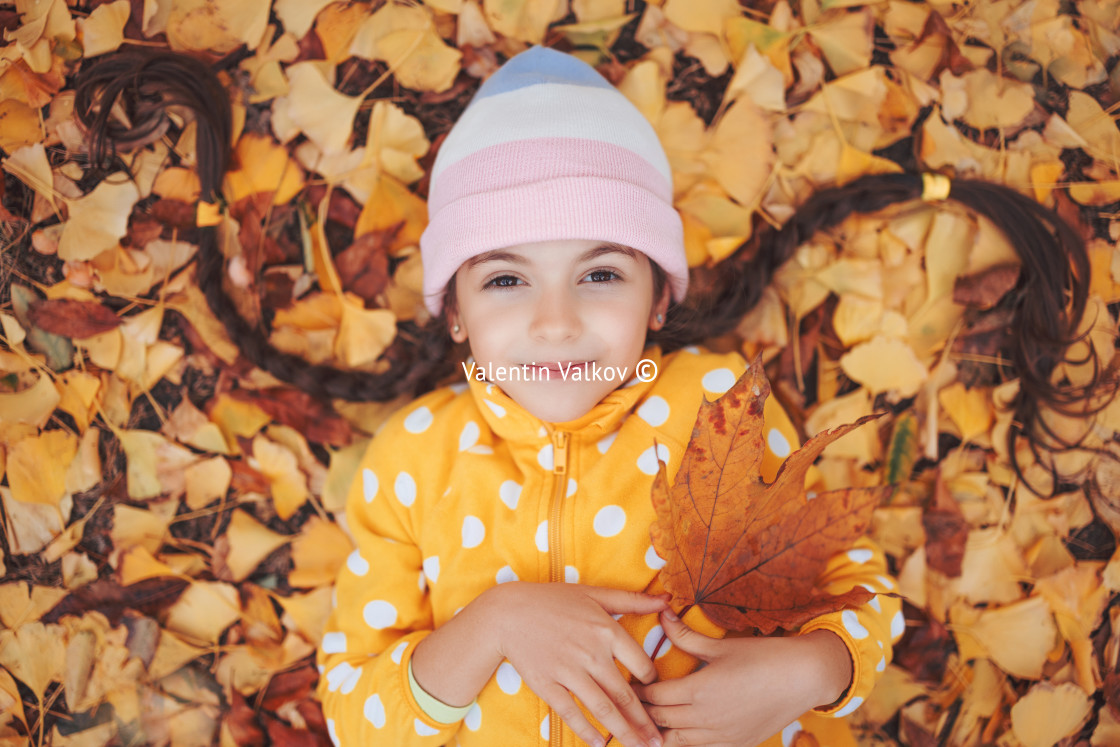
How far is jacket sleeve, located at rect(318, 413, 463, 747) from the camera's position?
902mm

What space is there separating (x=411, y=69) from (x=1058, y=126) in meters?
1.08

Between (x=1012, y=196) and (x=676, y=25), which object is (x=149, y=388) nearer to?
(x=676, y=25)

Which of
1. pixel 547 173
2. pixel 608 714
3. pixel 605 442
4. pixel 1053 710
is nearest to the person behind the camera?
pixel 608 714

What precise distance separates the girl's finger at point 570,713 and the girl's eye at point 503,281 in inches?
20.6

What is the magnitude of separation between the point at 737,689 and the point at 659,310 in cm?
53

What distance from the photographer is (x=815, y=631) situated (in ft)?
2.85

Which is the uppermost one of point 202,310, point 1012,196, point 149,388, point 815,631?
point 1012,196

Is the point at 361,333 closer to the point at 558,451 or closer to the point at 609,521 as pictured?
the point at 558,451

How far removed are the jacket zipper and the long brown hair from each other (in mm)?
295

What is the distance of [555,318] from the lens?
32.4 inches

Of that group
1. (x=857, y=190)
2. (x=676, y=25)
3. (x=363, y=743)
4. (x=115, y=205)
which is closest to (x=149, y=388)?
(x=115, y=205)

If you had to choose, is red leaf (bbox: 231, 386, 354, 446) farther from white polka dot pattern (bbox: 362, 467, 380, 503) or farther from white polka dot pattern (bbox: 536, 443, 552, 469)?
white polka dot pattern (bbox: 536, 443, 552, 469)

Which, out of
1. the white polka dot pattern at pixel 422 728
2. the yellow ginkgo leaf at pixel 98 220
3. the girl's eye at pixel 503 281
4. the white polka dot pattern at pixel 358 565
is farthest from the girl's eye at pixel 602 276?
the yellow ginkgo leaf at pixel 98 220

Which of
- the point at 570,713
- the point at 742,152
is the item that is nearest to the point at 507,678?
the point at 570,713
